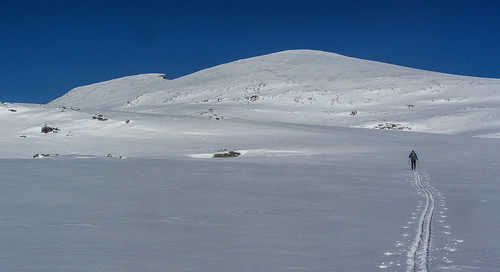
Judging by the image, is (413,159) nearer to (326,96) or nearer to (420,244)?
(420,244)

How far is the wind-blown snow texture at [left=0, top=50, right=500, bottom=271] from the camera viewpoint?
19.0 ft

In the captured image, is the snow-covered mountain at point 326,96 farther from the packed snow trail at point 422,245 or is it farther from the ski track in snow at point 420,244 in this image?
the packed snow trail at point 422,245

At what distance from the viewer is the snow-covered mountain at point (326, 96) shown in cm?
4941

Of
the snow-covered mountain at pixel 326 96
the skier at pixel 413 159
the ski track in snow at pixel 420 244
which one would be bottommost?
→ the ski track in snow at pixel 420 244

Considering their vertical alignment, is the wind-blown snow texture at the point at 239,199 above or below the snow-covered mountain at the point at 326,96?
below

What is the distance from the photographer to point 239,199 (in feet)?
34.8

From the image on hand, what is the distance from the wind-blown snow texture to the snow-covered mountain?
11.1 m

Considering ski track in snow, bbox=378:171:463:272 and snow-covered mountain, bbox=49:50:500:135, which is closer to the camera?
ski track in snow, bbox=378:171:463:272

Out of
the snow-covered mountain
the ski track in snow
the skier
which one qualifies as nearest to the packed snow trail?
the ski track in snow

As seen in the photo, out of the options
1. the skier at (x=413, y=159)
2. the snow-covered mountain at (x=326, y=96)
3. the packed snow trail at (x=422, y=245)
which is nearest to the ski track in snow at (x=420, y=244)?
the packed snow trail at (x=422, y=245)

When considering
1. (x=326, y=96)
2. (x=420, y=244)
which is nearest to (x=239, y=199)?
(x=420, y=244)

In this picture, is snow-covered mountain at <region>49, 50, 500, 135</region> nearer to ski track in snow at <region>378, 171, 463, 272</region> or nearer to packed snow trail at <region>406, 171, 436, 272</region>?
ski track in snow at <region>378, 171, 463, 272</region>

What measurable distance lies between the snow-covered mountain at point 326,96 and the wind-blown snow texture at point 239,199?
11.1m

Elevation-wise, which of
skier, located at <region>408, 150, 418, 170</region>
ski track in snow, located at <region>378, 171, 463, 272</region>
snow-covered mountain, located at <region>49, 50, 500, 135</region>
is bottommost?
ski track in snow, located at <region>378, 171, 463, 272</region>
